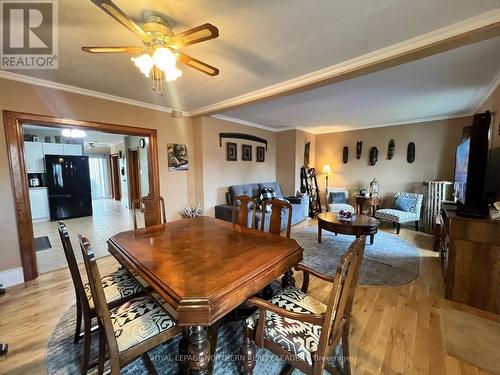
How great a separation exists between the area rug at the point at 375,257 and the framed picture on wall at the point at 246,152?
6.87 feet

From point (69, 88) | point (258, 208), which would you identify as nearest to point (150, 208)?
point (69, 88)

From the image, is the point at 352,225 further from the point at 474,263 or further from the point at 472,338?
the point at 472,338

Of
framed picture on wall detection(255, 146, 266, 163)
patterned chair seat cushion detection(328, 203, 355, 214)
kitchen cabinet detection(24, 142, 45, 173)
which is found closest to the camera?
patterned chair seat cushion detection(328, 203, 355, 214)


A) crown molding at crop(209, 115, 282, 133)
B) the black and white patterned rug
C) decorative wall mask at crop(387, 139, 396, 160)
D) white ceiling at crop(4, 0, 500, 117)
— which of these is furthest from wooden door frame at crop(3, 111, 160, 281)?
decorative wall mask at crop(387, 139, 396, 160)

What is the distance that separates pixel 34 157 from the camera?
529cm

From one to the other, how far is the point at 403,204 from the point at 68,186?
318 inches

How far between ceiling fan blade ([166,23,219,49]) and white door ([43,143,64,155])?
6.07 m

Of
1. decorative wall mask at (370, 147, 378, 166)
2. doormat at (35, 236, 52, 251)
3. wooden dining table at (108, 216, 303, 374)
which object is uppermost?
decorative wall mask at (370, 147, 378, 166)

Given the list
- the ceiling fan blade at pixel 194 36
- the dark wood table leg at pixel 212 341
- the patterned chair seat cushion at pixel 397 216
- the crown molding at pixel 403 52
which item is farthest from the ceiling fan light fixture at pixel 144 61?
the patterned chair seat cushion at pixel 397 216

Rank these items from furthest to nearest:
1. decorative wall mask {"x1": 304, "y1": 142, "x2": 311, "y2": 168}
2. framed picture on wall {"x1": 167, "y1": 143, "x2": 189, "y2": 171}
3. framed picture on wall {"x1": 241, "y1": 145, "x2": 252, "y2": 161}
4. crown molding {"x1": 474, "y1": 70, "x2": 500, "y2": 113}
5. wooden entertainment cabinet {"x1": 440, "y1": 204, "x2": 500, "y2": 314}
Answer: decorative wall mask {"x1": 304, "y1": 142, "x2": 311, "y2": 168}, framed picture on wall {"x1": 241, "y1": 145, "x2": 252, "y2": 161}, framed picture on wall {"x1": 167, "y1": 143, "x2": 189, "y2": 171}, crown molding {"x1": 474, "y1": 70, "x2": 500, "y2": 113}, wooden entertainment cabinet {"x1": 440, "y1": 204, "x2": 500, "y2": 314}

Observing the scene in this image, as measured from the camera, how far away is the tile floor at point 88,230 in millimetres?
3140

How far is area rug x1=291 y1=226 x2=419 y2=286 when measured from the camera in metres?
2.60

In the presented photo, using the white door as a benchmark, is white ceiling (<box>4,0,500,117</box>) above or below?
above

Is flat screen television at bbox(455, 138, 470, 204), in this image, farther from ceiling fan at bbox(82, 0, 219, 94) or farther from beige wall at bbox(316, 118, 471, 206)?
ceiling fan at bbox(82, 0, 219, 94)
